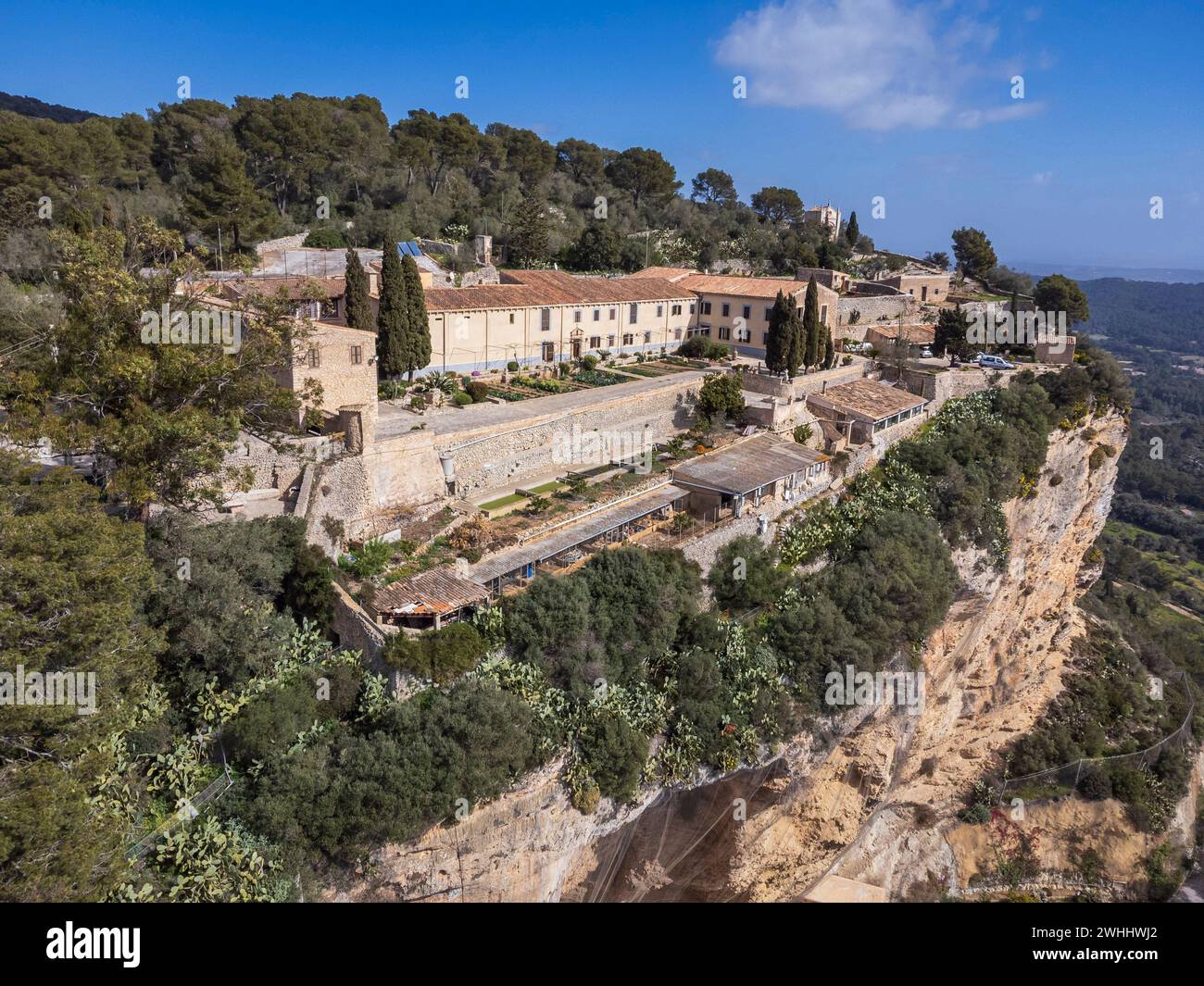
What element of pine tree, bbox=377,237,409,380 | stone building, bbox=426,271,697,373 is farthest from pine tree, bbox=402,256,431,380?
stone building, bbox=426,271,697,373

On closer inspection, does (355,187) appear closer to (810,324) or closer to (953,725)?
(810,324)

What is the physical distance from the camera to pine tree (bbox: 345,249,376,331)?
27062 millimetres

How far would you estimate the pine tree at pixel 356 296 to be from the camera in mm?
27062

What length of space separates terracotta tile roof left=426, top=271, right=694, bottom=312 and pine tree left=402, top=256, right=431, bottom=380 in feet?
4.14

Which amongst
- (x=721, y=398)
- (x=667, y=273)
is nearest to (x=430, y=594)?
(x=721, y=398)

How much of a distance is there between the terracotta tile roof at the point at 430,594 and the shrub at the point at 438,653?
548 millimetres

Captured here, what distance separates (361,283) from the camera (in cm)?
2733

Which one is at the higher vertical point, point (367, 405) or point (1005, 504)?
point (367, 405)

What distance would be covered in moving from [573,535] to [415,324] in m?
12.3

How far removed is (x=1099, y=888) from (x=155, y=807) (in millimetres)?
28383

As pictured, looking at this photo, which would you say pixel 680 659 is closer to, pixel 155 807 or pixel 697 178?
pixel 155 807

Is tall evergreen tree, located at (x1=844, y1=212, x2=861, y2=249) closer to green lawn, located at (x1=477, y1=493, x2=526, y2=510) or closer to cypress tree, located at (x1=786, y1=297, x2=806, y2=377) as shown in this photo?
cypress tree, located at (x1=786, y1=297, x2=806, y2=377)
